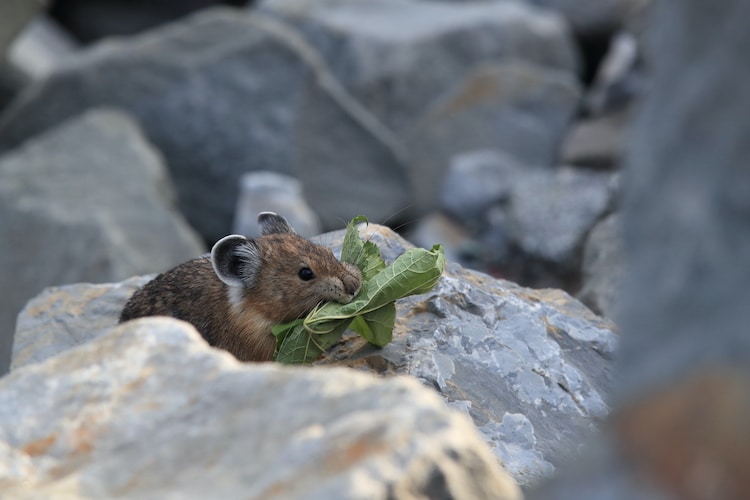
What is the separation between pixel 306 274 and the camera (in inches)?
242

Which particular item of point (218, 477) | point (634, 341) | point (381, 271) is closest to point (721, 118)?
point (634, 341)

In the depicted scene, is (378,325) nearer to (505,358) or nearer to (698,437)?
(505,358)

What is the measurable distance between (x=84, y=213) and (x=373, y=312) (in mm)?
6365

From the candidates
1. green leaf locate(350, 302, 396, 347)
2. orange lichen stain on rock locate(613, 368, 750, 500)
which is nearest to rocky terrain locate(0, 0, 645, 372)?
green leaf locate(350, 302, 396, 347)

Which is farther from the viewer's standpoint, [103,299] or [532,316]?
[103,299]

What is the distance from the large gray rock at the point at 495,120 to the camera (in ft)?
55.7

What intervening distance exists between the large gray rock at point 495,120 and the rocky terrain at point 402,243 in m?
0.04

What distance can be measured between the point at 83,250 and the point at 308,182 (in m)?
4.51

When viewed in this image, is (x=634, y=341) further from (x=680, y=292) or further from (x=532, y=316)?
(x=532, y=316)

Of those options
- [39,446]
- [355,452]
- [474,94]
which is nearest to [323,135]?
[474,94]

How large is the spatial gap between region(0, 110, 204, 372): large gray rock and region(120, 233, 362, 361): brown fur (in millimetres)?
3715

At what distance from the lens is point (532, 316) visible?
A: 588 centimetres

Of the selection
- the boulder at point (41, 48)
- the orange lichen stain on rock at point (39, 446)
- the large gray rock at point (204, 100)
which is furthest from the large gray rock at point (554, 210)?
the orange lichen stain on rock at point (39, 446)

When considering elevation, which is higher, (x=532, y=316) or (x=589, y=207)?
(x=532, y=316)
